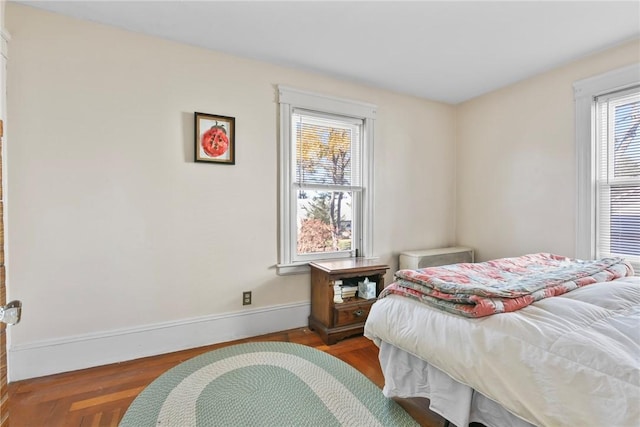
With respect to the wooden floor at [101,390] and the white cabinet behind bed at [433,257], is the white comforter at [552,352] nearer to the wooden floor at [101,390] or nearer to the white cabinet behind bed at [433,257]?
the wooden floor at [101,390]

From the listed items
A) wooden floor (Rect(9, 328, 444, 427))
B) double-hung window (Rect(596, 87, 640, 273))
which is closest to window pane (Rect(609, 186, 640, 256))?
double-hung window (Rect(596, 87, 640, 273))

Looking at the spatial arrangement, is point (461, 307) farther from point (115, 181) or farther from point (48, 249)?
point (48, 249)

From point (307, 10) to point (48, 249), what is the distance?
2301 mm

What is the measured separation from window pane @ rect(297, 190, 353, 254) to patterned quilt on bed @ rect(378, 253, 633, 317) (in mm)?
1336

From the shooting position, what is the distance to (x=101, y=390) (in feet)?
6.23

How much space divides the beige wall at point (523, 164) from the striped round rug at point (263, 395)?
2.21 meters

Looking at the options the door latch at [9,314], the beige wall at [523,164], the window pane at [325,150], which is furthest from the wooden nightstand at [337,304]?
the door latch at [9,314]

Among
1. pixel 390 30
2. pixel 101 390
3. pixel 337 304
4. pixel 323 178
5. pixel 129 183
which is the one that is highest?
pixel 390 30

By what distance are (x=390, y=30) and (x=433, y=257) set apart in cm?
214

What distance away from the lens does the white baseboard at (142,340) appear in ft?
6.68

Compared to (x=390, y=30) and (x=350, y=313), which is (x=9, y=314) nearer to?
(x=350, y=313)

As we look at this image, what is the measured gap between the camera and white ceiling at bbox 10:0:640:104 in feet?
6.54

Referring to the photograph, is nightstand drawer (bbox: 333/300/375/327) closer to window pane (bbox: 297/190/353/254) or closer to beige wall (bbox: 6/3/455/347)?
beige wall (bbox: 6/3/455/347)

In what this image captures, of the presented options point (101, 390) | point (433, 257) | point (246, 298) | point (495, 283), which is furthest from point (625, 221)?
point (101, 390)
